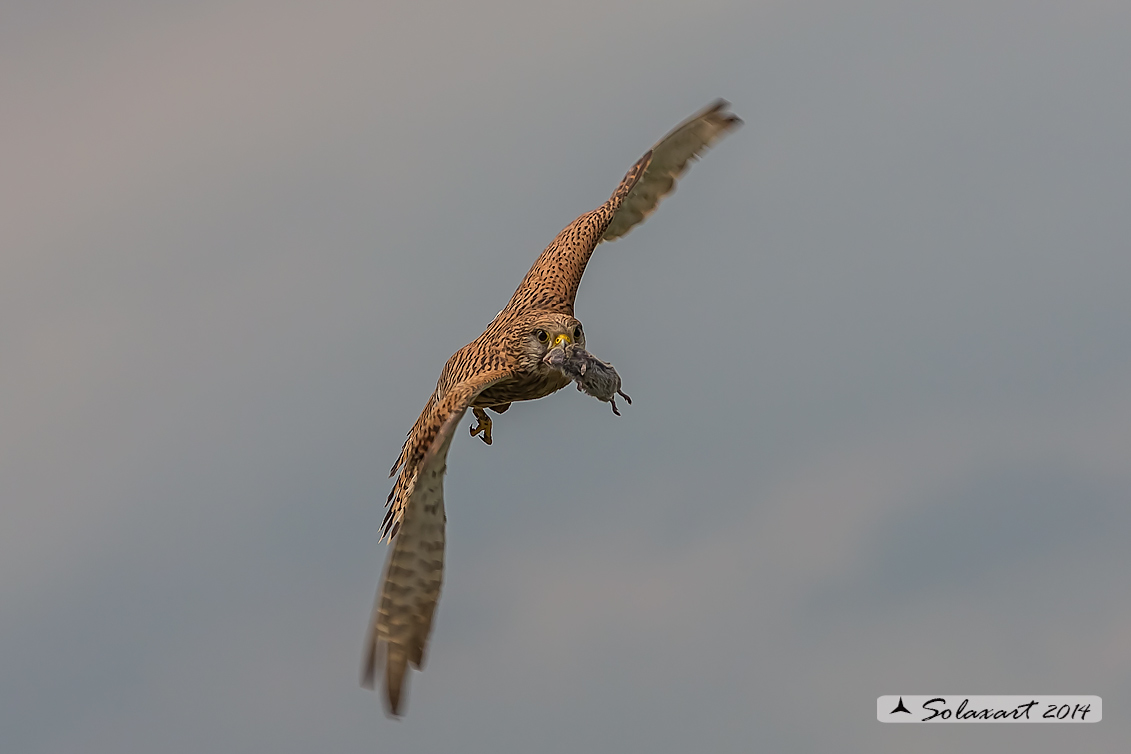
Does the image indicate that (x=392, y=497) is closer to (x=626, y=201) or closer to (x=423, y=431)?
(x=423, y=431)

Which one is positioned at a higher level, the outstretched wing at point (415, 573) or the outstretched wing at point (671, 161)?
the outstretched wing at point (671, 161)

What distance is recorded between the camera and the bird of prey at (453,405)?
16.1 meters

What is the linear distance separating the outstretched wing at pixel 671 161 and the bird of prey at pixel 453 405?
2.99m

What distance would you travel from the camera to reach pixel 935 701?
2769 centimetres

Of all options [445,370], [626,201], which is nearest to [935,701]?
[626,201]

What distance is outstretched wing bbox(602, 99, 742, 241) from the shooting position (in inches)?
995

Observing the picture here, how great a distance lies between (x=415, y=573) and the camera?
16.5 meters

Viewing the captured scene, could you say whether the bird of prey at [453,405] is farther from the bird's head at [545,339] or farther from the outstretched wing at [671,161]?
the outstretched wing at [671,161]

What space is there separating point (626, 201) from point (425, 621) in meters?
11.4

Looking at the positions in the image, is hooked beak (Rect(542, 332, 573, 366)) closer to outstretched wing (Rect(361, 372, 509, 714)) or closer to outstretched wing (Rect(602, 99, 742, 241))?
outstretched wing (Rect(361, 372, 509, 714))

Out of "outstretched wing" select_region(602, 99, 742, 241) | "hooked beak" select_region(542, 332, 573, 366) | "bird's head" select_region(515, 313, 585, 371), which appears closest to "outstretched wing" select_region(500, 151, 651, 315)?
"outstretched wing" select_region(602, 99, 742, 241)

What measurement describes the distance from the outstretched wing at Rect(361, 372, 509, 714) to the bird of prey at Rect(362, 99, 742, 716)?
1 centimetres

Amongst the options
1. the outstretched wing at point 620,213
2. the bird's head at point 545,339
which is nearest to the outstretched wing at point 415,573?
the bird's head at point 545,339

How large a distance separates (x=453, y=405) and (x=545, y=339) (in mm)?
1921
